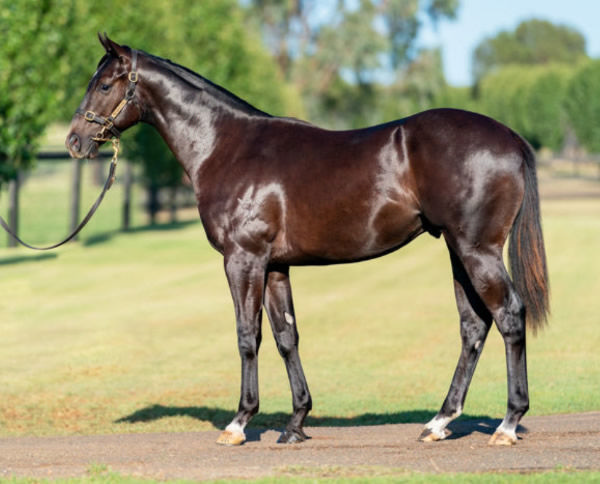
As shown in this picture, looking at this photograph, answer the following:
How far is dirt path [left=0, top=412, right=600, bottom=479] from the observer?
6.50m

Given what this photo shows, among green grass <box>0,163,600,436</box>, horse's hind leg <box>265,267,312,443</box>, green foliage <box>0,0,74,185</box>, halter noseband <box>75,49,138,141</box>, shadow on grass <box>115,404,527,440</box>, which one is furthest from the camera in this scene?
green foliage <box>0,0,74,185</box>

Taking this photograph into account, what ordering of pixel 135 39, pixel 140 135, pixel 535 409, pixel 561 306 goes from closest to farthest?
1. pixel 535 409
2. pixel 561 306
3. pixel 135 39
4. pixel 140 135

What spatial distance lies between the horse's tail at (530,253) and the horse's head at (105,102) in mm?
3191

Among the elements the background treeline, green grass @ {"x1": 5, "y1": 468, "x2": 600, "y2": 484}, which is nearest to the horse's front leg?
green grass @ {"x1": 5, "y1": 468, "x2": 600, "y2": 484}

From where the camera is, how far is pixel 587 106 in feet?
235

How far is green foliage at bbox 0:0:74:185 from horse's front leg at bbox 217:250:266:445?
17.0m

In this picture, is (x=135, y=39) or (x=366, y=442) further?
(x=135, y=39)

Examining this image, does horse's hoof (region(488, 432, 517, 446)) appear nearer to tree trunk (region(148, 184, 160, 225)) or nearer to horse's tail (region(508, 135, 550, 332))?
horse's tail (region(508, 135, 550, 332))

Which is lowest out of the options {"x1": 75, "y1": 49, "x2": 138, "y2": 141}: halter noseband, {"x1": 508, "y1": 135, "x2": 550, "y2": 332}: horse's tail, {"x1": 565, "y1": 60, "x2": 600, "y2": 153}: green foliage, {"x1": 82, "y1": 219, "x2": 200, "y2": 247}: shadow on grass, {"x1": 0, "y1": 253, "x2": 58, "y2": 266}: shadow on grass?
{"x1": 0, "y1": 253, "x2": 58, "y2": 266}: shadow on grass

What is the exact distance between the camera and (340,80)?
6594 centimetres

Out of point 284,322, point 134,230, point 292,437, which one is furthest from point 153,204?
point 292,437

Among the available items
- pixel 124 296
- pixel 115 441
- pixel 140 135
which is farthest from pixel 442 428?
pixel 140 135

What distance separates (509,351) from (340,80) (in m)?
59.9

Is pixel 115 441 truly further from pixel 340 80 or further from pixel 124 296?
pixel 340 80
